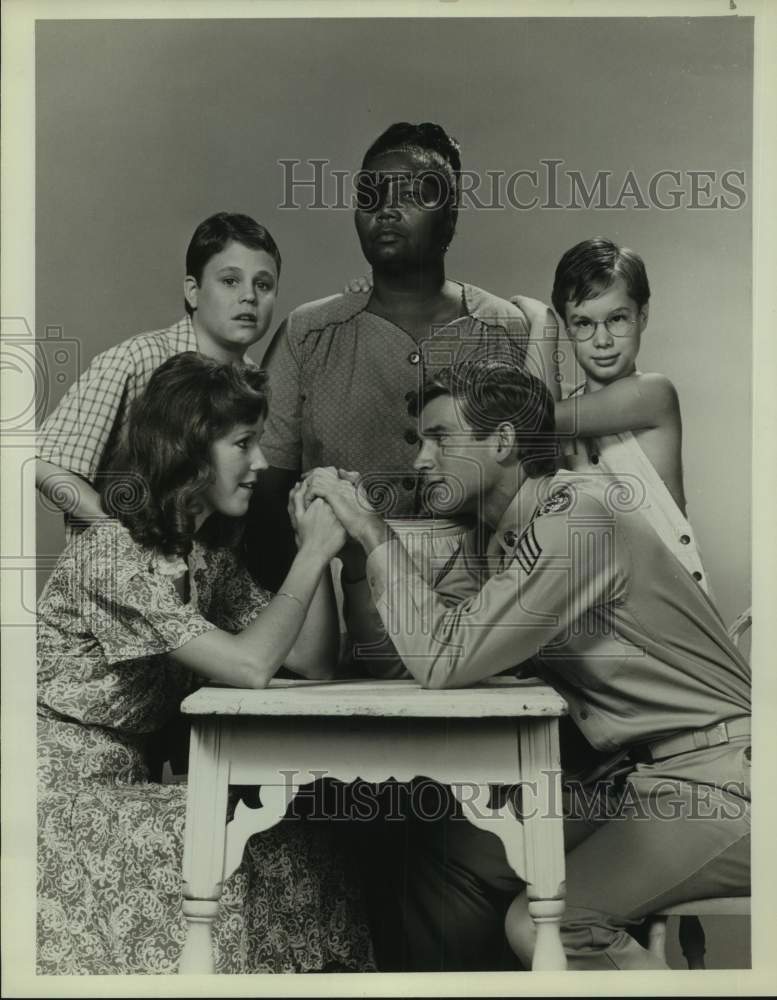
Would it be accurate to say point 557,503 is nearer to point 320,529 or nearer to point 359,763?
point 320,529

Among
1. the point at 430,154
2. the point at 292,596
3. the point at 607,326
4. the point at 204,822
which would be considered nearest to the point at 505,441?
the point at 607,326

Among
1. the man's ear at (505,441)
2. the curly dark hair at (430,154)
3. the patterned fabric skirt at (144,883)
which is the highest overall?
the curly dark hair at (430,154)

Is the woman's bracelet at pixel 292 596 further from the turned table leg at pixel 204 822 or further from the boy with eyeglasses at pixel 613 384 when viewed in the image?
the boy with eyeglasses at pixel 613 384

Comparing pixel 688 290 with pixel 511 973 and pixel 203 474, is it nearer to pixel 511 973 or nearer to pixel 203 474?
pixel 203 474

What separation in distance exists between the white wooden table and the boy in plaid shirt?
2.37ft

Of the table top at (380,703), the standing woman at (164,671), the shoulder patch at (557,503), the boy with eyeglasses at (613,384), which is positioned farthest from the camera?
the boy with eyeglasses at (613,384)

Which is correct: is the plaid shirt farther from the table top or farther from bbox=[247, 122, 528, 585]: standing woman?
the table top

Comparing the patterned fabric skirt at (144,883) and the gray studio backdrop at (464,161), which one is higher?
the gray studio backdrop at (464,161)

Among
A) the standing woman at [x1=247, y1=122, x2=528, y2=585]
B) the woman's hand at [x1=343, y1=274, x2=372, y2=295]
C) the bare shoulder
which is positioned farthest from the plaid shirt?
the bare shoulder

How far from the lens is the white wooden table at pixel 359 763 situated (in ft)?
8.64

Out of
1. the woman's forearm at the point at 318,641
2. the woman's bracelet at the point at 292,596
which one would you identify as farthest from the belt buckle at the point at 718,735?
the woman's bracelet at the point at 292,596

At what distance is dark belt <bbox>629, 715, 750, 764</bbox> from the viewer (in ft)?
9.82

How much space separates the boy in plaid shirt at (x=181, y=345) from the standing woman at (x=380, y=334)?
104 millimetres

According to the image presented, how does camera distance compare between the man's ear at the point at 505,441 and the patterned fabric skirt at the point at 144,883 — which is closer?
the patterned fabric skirt at the point at 144,883
